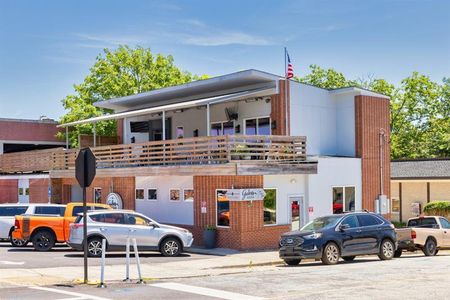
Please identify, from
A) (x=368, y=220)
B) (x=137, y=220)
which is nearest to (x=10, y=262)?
(x=137, y=220)

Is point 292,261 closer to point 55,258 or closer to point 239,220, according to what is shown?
point 239,220

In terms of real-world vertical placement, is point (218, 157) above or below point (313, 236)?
above

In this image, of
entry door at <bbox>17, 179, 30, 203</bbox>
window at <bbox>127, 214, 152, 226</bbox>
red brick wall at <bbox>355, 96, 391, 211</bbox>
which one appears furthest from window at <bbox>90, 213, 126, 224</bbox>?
entry door at <bbox>17, 179, 30, 203</bbox>

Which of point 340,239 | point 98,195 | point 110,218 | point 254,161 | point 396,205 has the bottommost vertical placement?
point 340,239

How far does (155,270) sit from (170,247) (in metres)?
4.41

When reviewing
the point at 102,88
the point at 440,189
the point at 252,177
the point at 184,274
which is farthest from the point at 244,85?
the point at 102,88

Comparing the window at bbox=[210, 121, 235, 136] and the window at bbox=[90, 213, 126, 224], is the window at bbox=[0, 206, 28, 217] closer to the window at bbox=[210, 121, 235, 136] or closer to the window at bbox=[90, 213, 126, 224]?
the window at bbox=[90, 213, 126, 224]

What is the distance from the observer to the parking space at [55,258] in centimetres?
1950

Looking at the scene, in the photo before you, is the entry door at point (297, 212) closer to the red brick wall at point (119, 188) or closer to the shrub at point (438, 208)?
the red brick wall at point (119, 188)

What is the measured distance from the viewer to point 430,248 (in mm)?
25703

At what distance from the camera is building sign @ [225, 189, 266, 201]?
24844mm

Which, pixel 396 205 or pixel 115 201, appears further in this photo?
pixel 396 205

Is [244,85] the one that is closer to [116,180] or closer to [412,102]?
[116,180]

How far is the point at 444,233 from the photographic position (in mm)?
26094
